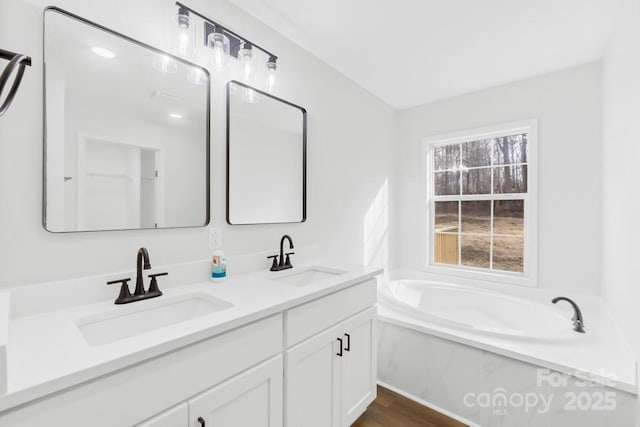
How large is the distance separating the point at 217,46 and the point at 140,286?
1236 mm

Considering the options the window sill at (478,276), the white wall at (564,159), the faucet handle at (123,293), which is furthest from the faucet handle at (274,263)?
the white wall at (564,159)

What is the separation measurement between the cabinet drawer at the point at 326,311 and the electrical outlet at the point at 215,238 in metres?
0.62

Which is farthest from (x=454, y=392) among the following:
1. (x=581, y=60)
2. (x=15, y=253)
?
Result: (x=581, y=60)

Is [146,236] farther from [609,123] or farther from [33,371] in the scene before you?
[609,123]

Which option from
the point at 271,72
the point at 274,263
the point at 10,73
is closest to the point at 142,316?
the point at 274,263

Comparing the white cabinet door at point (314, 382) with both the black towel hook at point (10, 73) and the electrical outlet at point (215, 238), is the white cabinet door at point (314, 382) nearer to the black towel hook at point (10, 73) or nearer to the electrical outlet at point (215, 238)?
the electrical outlet at point (215, 238)

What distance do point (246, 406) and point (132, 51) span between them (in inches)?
60.3

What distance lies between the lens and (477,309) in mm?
2766

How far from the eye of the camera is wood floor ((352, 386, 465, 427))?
5.90 feet

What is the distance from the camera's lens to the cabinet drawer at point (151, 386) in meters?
0.67

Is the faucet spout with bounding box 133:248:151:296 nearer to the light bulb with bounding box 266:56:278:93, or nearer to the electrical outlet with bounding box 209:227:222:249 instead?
the electrical outlet with bounding box 209:227:222:249

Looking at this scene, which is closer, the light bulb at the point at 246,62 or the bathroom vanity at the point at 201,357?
the bathroom vanity at the point at 201,357

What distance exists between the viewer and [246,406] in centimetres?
106

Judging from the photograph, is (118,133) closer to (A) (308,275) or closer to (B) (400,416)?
(A) (308,275)
